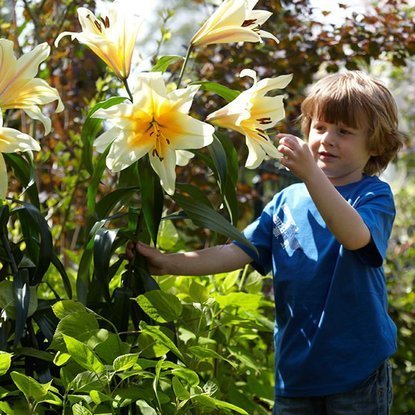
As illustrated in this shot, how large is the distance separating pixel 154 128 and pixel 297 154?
34 centimetres

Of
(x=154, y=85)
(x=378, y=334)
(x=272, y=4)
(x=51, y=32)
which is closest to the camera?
(x=154, y=85)

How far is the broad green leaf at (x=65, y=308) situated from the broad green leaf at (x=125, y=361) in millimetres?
231

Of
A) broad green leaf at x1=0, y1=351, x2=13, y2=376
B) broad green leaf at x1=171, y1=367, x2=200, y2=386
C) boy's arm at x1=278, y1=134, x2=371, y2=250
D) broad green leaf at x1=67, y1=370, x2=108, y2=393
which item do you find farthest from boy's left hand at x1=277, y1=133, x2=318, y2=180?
broad green leaf at x1=0, y1=351, x2=13, y2=376

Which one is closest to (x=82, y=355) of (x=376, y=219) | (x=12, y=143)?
(x=12, y=143)

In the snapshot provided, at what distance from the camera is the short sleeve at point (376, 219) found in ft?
6.56

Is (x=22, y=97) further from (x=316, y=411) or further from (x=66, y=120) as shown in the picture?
(x=66, y=120)

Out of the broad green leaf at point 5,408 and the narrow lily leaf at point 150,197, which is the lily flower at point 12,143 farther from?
the broad green leaf at point 5,408

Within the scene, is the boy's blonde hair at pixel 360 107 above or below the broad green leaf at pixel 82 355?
above

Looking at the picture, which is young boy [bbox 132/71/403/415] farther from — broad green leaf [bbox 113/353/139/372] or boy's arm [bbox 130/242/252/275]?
broad green leaf [bbox 113/353/139/372]

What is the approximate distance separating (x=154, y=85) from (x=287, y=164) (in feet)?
1.26

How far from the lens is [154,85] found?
1.62 meters

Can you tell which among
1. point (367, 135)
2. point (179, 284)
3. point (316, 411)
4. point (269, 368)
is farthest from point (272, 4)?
point (316, 411)

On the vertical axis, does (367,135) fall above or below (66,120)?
above

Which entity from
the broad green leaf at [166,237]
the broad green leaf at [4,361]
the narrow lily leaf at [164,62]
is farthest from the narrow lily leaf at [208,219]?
the broad green leaf at [166,237]
